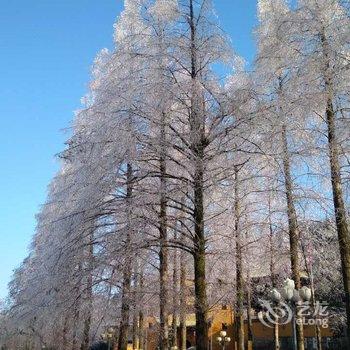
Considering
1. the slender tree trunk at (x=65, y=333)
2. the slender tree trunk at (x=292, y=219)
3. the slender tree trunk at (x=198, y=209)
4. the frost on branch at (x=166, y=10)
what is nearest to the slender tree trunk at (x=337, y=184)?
the slender tree trunk at (x=292, y=219)

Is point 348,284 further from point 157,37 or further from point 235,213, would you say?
point 157,37

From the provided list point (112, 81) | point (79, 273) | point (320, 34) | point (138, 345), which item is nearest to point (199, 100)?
point (112, 81)

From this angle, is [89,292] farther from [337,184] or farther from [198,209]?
[337,184]

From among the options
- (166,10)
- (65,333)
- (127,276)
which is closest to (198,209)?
(127,276)

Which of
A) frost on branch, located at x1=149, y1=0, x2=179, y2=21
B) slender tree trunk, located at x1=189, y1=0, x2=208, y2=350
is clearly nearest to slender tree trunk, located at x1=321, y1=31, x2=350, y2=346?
slender tree trunk, located at x1=189, y1=0, x2=208, y2=350

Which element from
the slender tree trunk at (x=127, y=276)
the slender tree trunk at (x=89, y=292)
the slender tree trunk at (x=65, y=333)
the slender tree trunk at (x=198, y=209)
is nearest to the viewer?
the slender tree trunk at (x=198, y=209)

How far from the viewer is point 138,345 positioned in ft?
99.7

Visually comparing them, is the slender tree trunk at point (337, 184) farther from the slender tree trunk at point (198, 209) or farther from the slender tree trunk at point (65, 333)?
the slender tree trunk at point (65, 333)

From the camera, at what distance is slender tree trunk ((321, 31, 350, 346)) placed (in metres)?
10.7

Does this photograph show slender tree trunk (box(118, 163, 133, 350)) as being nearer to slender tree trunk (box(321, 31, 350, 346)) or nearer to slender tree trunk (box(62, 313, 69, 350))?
Result: slender tree trunk (box(62, 313, 69, 350))

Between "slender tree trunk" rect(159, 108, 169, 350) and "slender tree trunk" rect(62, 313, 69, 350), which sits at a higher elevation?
"slender tree trunk" rect(159, 108, 169, 350)

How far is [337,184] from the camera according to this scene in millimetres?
11523

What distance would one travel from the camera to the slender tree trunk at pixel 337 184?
1070 cm

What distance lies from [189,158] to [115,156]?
67.1 inches
